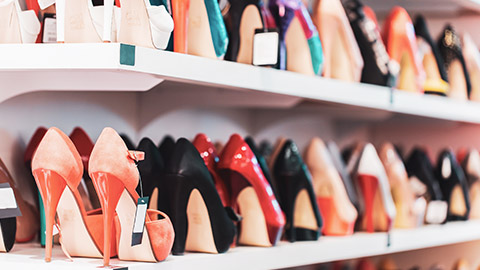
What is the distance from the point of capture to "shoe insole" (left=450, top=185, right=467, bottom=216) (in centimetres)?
240

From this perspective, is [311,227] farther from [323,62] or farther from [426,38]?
[426,38]

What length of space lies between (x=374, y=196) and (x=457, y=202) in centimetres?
46

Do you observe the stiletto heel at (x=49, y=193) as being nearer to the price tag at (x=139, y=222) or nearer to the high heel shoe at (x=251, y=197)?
the price tag at (x=139, y=222)

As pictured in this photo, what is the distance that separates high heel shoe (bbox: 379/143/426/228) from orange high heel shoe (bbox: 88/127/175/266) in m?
0.97

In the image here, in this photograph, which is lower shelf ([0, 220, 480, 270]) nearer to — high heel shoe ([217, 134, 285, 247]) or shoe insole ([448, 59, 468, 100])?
high heel shoe ([217, 134, 285, 247])

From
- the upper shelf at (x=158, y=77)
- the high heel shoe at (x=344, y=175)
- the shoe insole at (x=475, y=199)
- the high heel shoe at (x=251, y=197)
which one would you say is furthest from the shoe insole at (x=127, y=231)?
the shoe insole at (x=475, y=199)

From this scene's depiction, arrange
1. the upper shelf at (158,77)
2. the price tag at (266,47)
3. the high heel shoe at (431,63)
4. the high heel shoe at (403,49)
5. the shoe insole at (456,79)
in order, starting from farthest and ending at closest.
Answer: the shoe insole at (456,79) < the high heel shoe at (431,63) < the high heel shoe at (403,49) < the price tag at (266,47) < the upper shelf at (158,77)

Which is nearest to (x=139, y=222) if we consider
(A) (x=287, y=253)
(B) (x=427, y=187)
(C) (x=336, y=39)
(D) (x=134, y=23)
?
(D) (x=134, y=23)

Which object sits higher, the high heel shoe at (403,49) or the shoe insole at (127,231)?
the high heel shoe at (403,49)

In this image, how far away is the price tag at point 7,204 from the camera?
1374 mm

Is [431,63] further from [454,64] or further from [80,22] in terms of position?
[80,22]

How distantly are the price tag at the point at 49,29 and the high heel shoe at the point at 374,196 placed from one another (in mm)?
982

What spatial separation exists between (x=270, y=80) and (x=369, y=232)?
638 mm

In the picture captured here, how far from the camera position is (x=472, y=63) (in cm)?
251
